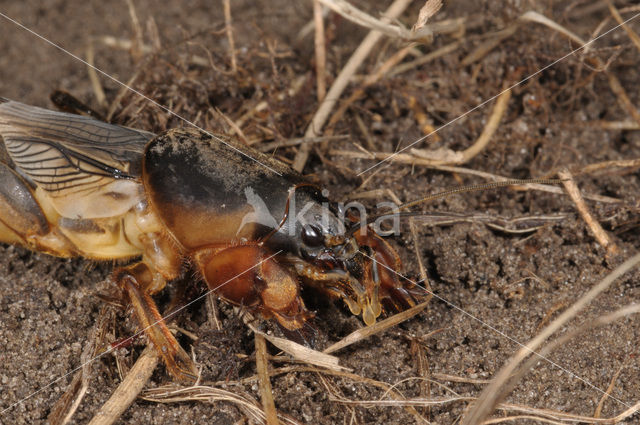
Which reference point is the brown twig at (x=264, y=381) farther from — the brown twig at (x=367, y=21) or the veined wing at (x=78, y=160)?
the brown twig at (x=367, y=21)

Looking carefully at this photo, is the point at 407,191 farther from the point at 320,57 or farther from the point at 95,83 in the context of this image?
the point at 95,83

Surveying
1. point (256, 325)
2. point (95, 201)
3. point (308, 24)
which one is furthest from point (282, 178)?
point (308, 24)

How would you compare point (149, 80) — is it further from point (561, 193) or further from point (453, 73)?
point (561, 193)

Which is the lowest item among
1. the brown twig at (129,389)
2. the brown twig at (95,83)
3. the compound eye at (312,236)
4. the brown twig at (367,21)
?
the brown twig at (129,389)

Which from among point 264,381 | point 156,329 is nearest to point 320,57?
point 156,329

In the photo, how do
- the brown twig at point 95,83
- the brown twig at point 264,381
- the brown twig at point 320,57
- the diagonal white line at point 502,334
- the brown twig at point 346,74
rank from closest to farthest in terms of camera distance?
the brown twig at point 264,381, the diagonal white line at point 502,334, the brown twig at point 346,74, the brown twig at point 320,57, the brown twig at point 95,83

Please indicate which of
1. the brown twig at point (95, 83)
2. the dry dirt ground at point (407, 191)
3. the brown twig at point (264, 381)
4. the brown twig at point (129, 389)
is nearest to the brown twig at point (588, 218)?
the dry dirt ground at point (407, 191)
